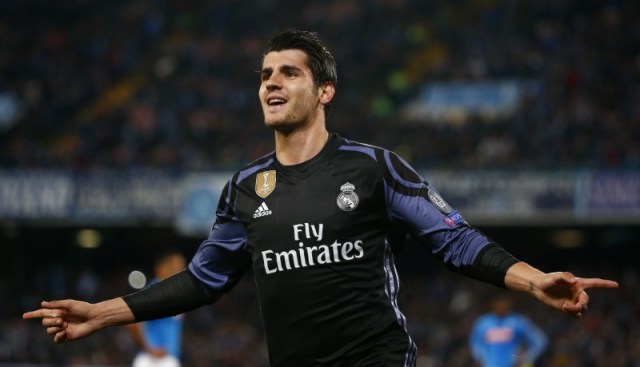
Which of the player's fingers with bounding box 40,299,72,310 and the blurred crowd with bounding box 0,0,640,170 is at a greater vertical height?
the blurred crowd with bounding box 0,0,640,170

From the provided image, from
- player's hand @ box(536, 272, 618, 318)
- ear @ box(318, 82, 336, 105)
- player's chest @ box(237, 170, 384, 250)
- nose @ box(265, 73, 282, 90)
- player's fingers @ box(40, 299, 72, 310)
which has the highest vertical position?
nose @ box(265, 73, 282, 90)

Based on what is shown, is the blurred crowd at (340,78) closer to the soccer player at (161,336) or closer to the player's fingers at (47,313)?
the soccer player at (161,336)

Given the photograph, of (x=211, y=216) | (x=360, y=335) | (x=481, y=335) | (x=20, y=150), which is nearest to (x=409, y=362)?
(x=360, y=335)

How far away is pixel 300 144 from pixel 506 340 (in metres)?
8.92

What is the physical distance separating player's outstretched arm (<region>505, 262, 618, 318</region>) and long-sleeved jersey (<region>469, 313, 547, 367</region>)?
29.7ft

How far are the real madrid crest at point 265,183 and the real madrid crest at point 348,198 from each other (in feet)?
0.92

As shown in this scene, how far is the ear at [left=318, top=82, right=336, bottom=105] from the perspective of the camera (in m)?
4.06

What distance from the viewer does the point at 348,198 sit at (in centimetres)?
389

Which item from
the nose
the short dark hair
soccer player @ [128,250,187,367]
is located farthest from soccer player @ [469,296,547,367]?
the nose

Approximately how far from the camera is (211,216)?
21.9 metres

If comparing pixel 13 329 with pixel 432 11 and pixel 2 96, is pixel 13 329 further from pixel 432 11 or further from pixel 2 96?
pixel 432 11

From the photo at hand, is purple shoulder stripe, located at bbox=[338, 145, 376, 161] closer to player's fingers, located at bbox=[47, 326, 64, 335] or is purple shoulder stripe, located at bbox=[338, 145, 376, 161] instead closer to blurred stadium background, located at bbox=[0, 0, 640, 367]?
player's fingers, located at bbox=[47, 326, 64, 335]

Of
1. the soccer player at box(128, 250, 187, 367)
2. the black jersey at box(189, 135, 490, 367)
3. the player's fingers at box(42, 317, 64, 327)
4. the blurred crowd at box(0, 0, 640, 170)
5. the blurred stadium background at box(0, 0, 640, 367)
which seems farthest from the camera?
the blurred crowd at box(0, 0, 640, 170)

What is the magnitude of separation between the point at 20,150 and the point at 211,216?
5427 millimetres
